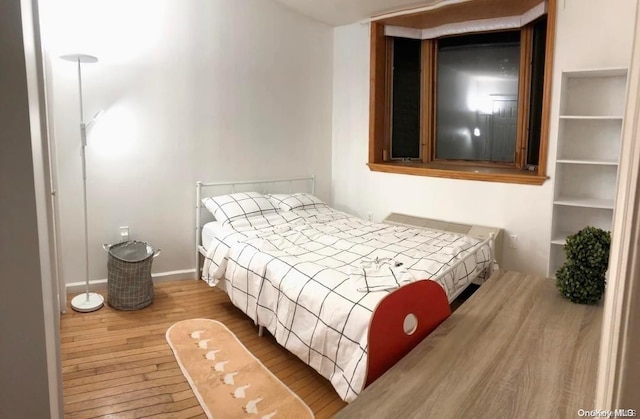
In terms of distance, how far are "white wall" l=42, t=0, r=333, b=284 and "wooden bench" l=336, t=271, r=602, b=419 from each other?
9.60 ft

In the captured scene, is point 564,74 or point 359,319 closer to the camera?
point 359,319

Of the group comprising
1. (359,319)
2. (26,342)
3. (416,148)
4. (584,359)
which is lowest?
(359,319)

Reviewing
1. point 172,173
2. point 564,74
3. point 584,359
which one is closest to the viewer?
point 584,359

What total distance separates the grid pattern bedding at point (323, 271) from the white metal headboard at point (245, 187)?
1.63 ft

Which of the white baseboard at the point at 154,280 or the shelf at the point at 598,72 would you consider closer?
the shelf at the point at 598,72

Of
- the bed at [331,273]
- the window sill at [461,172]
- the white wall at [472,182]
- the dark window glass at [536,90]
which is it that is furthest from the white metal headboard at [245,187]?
the dark window glass at [536,90]

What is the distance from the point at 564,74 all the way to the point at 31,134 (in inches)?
139

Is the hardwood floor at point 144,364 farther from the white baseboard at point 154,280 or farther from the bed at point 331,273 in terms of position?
the white baseboard at point 154,280

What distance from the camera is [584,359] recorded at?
132cm

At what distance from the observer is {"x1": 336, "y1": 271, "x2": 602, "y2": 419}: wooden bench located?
111 cm

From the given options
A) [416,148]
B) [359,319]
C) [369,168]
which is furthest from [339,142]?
[359,319]

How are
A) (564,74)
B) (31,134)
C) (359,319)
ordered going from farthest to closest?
→ (564,74), (359,319), (31,134)

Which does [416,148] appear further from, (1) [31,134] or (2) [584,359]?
(1) [31,134]

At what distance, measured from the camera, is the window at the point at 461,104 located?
3973mm
